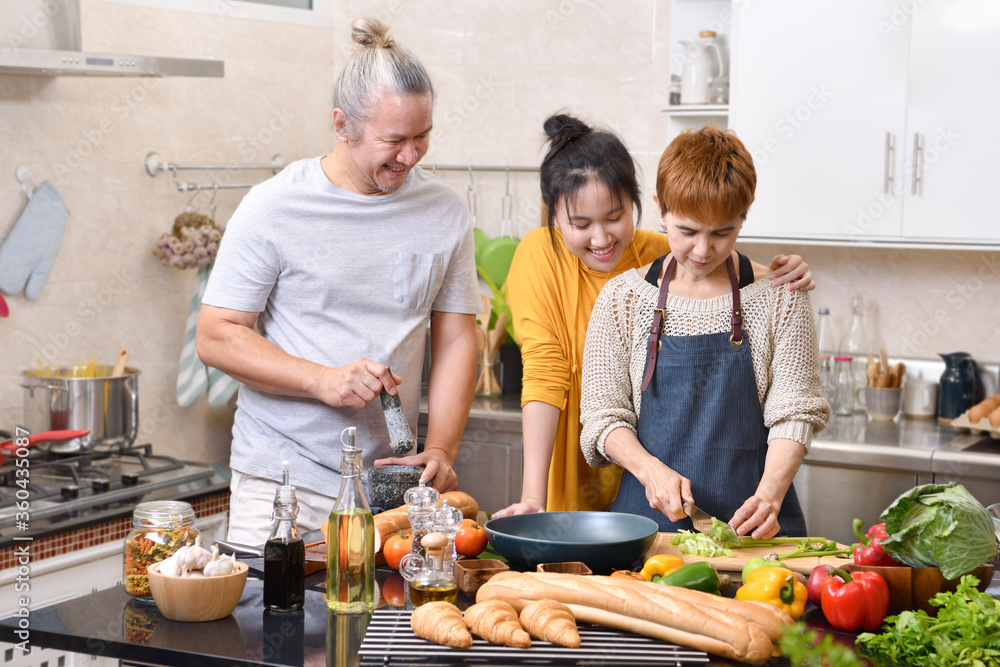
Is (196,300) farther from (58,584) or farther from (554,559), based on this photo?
(554,559)

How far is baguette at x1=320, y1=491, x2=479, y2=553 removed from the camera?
1.51 m

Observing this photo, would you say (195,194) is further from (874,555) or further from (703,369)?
(874,555)

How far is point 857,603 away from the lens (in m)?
1.26

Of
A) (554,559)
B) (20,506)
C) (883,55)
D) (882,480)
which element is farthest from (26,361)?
(883,55)

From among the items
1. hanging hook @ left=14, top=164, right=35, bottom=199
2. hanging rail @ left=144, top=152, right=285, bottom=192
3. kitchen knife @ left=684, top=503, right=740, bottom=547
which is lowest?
kitchen knife @ left=684, top=503, right=740, bottom=547

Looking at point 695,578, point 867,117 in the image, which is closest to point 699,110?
point 867,117

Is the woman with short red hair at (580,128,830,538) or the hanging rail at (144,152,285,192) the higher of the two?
the hanging rail at (144,152,285,192)

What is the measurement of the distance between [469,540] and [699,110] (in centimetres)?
212

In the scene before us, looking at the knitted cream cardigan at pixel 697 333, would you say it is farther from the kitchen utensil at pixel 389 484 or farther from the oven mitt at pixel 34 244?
the oven mitt at pixel 34 244

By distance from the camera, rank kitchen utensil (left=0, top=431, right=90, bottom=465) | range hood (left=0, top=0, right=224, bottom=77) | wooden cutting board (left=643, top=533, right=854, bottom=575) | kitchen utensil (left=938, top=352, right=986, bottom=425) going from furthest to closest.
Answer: kitchen utensil (left=938, top=352, right=986, bottom=425), kitchen utensil (left=0, top=431, right=90, bottom=465), range hood (left=0, top=0, right=224, bottom=77), wooden cutting board (left=643, top=533, right=854, bottom=575)

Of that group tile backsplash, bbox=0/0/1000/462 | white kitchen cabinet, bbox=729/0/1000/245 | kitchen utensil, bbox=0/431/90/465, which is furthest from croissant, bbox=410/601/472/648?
white kitchen cabinet, bbox=729/0/1000/245

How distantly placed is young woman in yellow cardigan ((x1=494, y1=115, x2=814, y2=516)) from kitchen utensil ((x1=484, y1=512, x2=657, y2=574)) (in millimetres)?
226

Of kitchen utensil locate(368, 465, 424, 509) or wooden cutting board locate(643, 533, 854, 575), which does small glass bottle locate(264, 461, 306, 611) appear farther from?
wooden cutting board locate(643, 533, 854, 575)

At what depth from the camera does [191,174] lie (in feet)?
10.4
